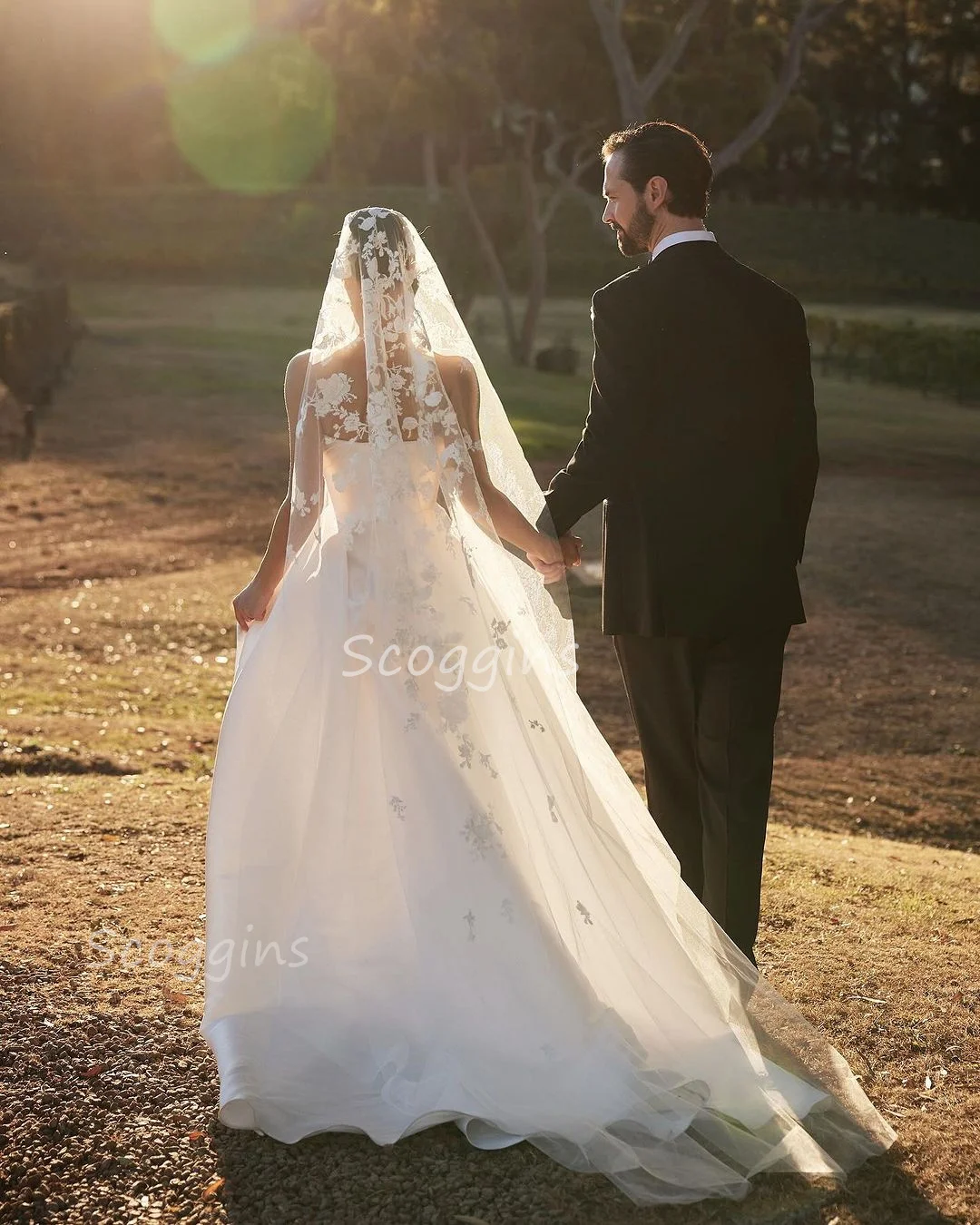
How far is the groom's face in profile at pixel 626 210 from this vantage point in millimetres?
3500

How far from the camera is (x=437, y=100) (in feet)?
65.4

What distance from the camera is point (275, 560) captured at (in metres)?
3.60

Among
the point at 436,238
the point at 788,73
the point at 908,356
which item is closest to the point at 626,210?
the point at 788,73

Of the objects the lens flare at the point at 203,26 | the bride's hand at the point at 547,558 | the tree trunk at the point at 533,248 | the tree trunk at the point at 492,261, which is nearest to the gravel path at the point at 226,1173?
the bride's hand at the point at 547,558

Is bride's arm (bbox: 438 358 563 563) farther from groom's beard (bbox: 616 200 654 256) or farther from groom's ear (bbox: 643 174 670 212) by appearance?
groom's ear (bbox: 643 174 670 212)

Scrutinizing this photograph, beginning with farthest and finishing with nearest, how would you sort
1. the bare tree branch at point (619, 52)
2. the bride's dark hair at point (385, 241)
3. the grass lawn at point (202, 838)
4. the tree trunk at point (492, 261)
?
the tree trunk at point (492, 261) → the bare tree branch at point (619, 52) → the bride's dark hair at point (385, 241) → the grass lawn at point (202, 838)

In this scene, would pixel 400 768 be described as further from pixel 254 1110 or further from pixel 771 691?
pixel 771 691

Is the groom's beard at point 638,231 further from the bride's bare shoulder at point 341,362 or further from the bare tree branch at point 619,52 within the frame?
the bare tree branch at point 619,52

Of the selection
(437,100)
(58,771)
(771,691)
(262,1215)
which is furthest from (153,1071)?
(437,100)

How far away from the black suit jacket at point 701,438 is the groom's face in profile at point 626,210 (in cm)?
9

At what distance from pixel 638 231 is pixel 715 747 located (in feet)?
4.40

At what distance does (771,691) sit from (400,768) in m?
1.03

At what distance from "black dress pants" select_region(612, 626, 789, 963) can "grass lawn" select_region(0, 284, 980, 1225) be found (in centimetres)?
47

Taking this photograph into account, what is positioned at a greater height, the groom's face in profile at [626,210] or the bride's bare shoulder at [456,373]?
the groom's face in profile at [626,210]
